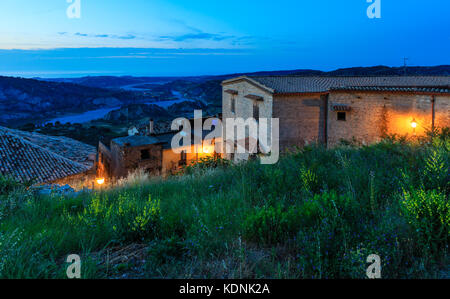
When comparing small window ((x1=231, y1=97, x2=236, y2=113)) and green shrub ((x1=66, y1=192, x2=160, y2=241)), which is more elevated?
small window ((x1=231, y1=97, x2=236, y2=113))

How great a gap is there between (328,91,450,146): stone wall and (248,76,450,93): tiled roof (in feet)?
6.30

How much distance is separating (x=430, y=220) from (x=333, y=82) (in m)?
20.6

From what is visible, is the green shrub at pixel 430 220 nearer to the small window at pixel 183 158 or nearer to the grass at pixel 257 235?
the grass at pixel 257 235

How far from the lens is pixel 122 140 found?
23297 millimetres

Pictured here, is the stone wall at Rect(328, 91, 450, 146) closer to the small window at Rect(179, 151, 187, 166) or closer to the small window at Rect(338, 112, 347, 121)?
the small window at Rect(338, 112, 347, 121)

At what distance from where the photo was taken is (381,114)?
17.1 m

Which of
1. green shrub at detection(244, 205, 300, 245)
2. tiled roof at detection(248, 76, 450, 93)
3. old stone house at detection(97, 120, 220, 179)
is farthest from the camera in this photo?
old stone house at detection(97, 120, 220, 179)

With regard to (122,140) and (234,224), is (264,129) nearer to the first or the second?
(122,140)

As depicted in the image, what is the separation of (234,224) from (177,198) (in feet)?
5.56

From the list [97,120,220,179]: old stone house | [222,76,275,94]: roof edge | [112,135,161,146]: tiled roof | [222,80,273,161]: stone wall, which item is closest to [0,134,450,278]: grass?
[222,80,273,161]: stone wall

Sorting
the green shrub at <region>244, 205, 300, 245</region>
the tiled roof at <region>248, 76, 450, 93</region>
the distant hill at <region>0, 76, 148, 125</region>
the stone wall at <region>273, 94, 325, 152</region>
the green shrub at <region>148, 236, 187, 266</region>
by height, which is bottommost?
the green shrub at <region>148, 236, 187, 266</region>

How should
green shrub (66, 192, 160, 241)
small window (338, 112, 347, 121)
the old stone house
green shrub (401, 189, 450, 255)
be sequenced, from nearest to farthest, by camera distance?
green shrub (401, 189, 450, 255) < green shrub (66, 192, 160, 241) < small window (338, 112, 347, 121) < the old stone house

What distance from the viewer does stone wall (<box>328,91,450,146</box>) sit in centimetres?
1513

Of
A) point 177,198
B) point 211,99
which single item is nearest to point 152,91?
point 211,99
